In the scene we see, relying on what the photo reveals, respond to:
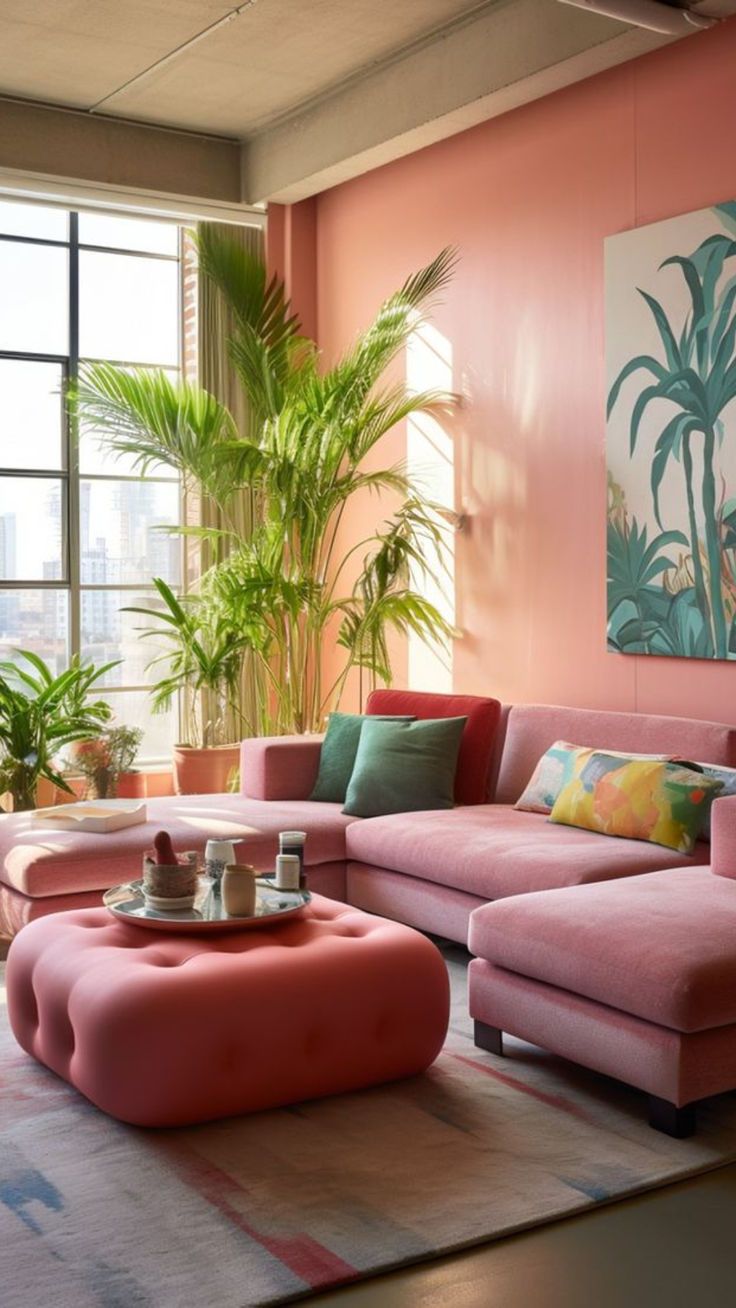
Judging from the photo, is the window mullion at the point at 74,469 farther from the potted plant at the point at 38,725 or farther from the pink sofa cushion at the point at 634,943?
the pink sofa cushion at the point at 634,943

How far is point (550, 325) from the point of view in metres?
5.70

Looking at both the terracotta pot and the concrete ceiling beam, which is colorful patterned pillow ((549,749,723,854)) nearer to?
the terracotta pot

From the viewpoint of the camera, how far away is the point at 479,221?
607 cm

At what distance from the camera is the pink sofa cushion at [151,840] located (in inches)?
179

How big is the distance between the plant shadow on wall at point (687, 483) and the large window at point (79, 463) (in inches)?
103

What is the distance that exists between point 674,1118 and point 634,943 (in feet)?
1.30

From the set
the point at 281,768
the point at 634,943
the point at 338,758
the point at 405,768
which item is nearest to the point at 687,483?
the point at 405,768

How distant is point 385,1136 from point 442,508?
3564 millimetres

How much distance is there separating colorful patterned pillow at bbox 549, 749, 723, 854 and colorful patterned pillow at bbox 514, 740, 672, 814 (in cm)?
13

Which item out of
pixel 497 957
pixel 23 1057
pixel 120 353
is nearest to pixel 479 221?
pixel 120 353

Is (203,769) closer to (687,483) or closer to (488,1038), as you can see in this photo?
(687,483)

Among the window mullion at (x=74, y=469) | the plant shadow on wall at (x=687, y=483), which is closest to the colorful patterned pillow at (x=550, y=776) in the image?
the plant shadow on wall at (x=687, y=483)

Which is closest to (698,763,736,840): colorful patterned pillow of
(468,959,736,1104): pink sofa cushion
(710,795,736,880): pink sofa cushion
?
(710,795,736,880): pink sofa cushion

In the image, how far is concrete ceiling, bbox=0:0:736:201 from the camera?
527 centimetres
